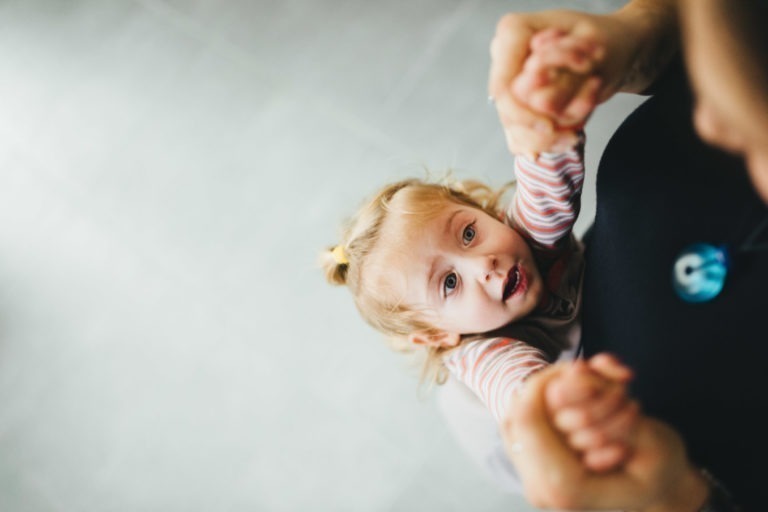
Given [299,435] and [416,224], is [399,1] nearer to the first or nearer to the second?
[416,224]

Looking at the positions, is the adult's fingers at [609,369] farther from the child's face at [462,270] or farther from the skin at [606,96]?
the child's face at [462,270]

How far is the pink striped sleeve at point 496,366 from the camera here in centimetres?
47

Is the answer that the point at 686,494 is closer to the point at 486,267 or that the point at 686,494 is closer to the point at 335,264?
the point at 486,267

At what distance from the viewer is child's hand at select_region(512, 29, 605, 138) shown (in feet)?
0.87

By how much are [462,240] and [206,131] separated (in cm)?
70

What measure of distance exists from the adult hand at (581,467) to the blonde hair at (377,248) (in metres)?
0.42

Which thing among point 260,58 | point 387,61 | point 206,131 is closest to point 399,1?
point 387,61

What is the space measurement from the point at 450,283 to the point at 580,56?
0.38m

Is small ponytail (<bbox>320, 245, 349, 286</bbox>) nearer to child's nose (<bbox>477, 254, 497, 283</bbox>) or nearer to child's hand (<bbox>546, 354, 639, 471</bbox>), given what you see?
child's nose (<bbox>477, 254, 497, 283</bbox>)

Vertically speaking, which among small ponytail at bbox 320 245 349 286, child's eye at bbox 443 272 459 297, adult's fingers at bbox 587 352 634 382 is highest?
small ponytail at bbox 320 245 349 286

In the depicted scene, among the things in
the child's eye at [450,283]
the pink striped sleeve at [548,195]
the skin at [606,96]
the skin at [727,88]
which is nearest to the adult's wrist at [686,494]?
the skin at [606,96]

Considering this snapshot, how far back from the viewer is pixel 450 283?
2.06 feet

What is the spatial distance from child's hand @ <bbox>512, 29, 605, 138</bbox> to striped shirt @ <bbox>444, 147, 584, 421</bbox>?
165 mm

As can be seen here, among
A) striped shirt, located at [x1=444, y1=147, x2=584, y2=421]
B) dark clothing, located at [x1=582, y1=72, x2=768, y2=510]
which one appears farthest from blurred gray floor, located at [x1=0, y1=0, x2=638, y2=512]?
dark clothing, located at [x1=582, y1=72, x2=768, y2=510]
